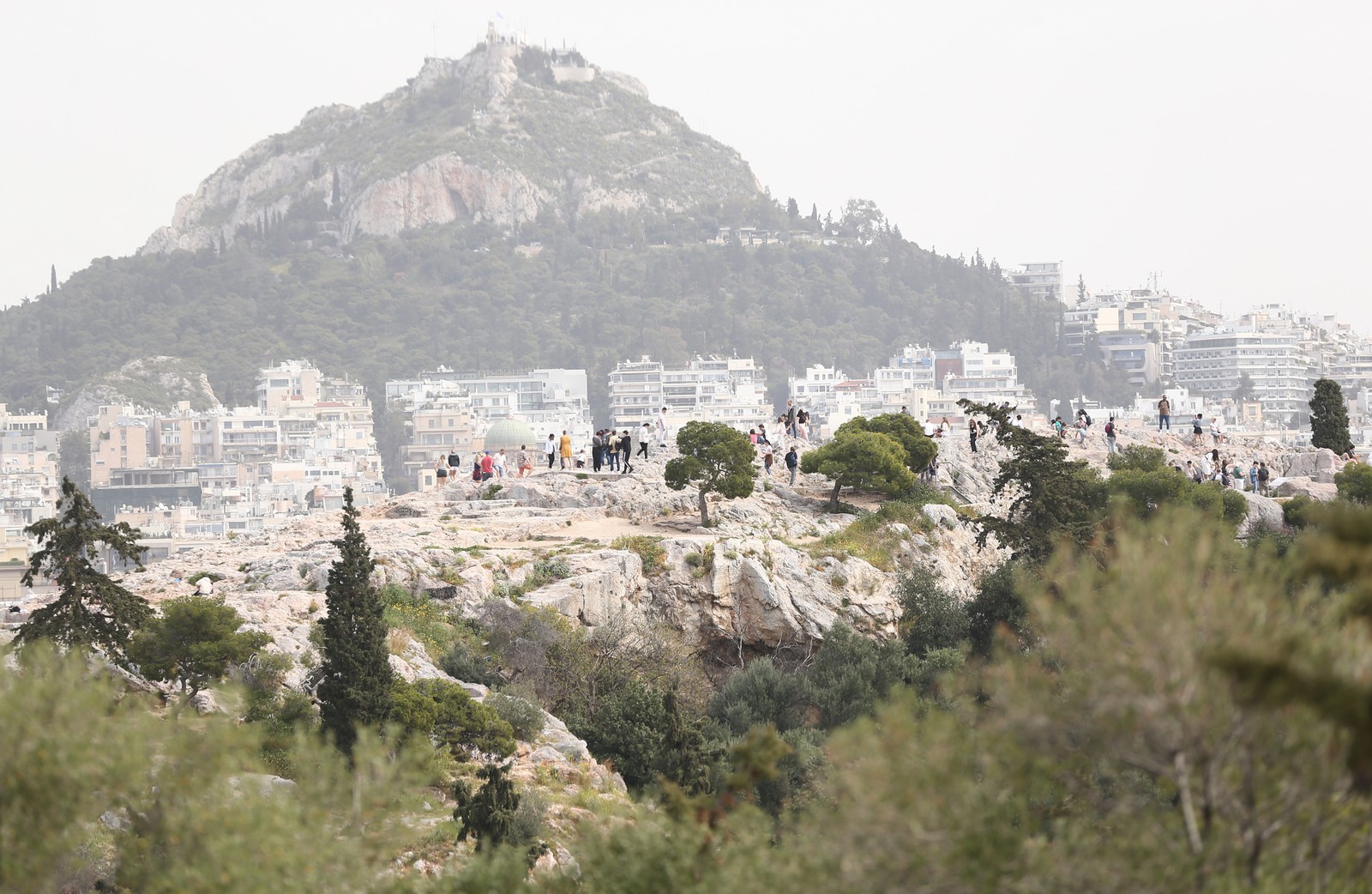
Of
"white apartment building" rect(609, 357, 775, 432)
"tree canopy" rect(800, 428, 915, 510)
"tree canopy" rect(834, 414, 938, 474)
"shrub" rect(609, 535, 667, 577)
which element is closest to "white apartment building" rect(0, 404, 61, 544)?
"white apartment building" rect(609, 357, 775, 432)

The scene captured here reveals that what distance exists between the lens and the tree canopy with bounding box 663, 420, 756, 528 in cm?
2853

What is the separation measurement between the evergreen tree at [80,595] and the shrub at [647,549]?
34.8ft

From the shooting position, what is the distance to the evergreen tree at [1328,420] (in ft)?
140

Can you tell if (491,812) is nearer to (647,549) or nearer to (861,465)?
(647,549)

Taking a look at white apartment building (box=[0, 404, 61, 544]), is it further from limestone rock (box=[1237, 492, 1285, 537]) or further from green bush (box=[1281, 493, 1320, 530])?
green bush (box=[1281, 493, 1320, 530])

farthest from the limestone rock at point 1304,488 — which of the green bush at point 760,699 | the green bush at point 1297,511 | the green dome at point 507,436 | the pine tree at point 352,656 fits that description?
the green dome at point 507,436

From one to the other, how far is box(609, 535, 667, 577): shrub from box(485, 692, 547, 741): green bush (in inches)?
280

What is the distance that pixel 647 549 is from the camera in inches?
1033

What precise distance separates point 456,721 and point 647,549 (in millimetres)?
9077

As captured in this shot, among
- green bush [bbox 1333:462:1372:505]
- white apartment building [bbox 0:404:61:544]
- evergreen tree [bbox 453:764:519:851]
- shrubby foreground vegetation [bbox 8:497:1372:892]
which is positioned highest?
shrubby foreground vegetation [bbox 8:497:1372:892]

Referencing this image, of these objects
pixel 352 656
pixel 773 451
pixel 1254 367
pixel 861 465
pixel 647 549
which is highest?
pixel 1254 367

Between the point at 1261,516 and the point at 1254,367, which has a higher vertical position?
the point at 1254,367

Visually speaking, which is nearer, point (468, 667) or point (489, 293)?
point (468, 667)

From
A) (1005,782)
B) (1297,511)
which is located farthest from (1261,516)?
(1005,782)
